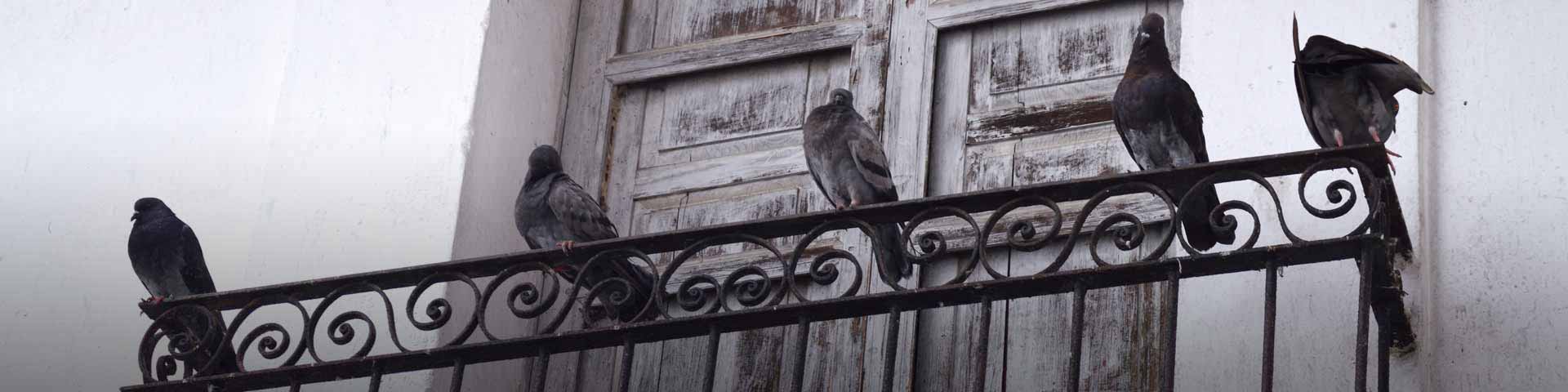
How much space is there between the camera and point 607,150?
614 centimetres

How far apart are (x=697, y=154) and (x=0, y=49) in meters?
2.60

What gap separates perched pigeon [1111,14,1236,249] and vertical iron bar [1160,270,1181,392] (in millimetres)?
788

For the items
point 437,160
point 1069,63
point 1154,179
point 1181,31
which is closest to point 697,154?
point 437,160

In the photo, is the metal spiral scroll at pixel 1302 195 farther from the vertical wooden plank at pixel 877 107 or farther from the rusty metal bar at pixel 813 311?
the vertical wooden plank at pixel 877 107

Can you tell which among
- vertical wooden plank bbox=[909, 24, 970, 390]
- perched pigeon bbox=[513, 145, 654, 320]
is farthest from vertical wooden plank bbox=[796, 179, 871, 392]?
perched pigeon bbox=[513, 145, 654, 320]

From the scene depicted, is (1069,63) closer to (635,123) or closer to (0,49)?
(635,123)

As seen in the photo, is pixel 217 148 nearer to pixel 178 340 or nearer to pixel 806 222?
pixel 178 340

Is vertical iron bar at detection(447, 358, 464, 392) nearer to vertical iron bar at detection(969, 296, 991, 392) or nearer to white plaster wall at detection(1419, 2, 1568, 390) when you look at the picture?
vertical iron bar at detection(969, 296, 991, 392)

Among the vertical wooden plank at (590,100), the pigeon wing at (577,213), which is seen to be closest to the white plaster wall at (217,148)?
the pigeon wing at (577,213)

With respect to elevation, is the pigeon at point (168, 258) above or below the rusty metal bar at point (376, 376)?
above

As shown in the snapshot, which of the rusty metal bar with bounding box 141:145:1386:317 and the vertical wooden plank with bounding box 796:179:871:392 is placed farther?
the vertical wooden plank with bounding box 796:179:871:392

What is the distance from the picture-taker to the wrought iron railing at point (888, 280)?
3855mm

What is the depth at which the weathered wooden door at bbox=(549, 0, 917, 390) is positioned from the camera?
5.49 metres

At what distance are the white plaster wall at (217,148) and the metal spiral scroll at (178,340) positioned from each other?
2.05 ft
